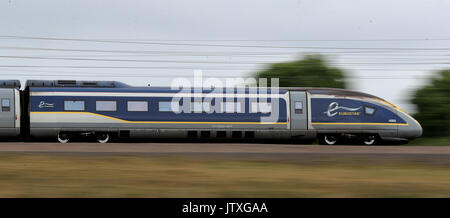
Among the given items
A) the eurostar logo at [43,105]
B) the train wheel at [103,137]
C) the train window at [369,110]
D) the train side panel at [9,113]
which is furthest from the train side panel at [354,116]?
the train side panel at [9,113]

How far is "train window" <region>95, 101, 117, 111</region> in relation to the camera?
22.7 m

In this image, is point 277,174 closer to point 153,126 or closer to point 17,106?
point 153,126

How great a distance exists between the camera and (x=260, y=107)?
23.5 m

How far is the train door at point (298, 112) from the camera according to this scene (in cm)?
2347

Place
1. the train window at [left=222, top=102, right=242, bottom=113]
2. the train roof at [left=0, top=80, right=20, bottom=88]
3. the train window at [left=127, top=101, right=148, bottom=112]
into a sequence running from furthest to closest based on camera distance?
the train window at [left=222, top=102, right=242, bottom=113], the train window at [left=127, top=101, right=148, bottom=112], the train roof at [left=0, top=80, right=20, bottom=88]

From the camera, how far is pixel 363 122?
23.5 meters

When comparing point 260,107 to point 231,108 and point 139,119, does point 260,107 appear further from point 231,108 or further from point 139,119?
point 139,119

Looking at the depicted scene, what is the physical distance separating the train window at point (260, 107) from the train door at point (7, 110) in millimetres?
11165

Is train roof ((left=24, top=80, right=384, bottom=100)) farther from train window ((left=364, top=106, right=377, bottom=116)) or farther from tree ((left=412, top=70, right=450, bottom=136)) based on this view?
tree ((left=412, top=70, right=450, bottom=136))

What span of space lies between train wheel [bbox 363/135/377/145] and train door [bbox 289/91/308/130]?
3144 millimetres

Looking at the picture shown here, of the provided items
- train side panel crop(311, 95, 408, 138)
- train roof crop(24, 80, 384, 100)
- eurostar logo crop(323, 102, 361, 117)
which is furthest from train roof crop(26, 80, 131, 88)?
eurostar logo crop(323, 102, 361, 117)

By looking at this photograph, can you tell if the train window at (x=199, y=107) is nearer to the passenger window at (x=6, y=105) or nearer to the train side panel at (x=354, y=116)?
the train side panel at (x=354, y=116)

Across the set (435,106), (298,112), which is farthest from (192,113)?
(435,106)

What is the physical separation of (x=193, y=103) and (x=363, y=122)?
835cm
